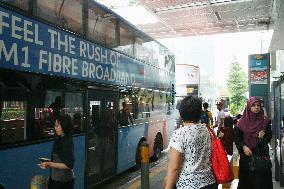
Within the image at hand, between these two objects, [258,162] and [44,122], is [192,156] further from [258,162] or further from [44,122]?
[44,122]

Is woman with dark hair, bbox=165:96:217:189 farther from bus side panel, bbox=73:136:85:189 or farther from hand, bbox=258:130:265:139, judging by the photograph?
bus side panel, bbox=73:136:85:189

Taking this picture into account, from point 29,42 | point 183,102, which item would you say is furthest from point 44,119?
point 183,102

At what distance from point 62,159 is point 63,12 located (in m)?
2.92

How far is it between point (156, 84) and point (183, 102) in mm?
8209

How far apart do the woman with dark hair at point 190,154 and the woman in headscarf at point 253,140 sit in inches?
75.0

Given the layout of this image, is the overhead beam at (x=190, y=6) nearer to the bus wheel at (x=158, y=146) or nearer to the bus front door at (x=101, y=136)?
the bus front door at (x=101, y=136)

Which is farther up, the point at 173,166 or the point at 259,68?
the point at 259,68

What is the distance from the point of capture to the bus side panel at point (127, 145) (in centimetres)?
816

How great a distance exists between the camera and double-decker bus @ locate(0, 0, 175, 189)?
4543mm

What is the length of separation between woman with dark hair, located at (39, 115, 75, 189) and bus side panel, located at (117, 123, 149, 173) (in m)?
4.08

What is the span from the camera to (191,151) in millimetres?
2988

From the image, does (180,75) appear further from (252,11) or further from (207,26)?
(252,11)

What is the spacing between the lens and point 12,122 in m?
4.50

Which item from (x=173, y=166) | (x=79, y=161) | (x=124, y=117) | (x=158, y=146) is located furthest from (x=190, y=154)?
(x=158, y=146)
